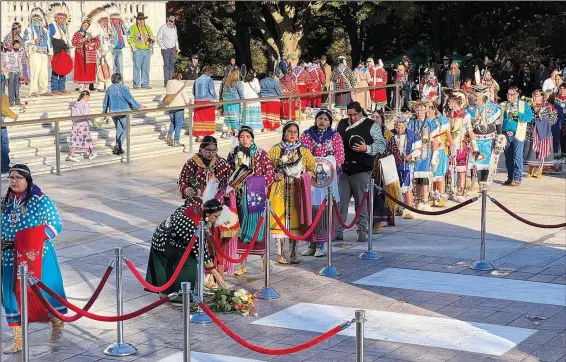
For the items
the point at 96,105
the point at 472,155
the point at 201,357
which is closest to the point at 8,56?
the point at 96,105

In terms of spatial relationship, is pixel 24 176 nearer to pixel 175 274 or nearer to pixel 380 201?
pixel 175 274

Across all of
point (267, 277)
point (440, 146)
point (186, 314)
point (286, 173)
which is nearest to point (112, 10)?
point (440, 146)

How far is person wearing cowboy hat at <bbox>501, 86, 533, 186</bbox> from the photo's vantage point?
2061 centimetres

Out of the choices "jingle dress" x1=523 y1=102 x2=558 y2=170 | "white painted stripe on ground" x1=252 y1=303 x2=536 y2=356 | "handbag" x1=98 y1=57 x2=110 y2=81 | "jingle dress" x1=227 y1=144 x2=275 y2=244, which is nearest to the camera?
"white painted stripe on ground" x1=252 y1=303 x2=536 y2=356

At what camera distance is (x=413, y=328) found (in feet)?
36.9

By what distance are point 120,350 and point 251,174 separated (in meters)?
3.35

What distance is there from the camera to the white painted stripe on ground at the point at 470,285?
1262cm

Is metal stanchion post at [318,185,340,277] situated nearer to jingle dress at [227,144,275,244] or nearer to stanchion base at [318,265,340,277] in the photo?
stanchion base at [318,265,340,277]

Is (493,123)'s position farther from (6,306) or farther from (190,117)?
(6,306)

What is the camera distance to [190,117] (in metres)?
24.5

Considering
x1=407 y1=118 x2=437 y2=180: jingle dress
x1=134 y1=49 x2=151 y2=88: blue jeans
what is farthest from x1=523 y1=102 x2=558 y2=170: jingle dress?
x1=134 y1=49 x2=151 y2=88: blue jeans

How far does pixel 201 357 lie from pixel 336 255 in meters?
4.92

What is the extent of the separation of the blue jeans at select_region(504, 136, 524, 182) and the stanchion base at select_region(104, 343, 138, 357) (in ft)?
38.0

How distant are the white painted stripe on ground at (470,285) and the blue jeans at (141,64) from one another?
57.0 ft
